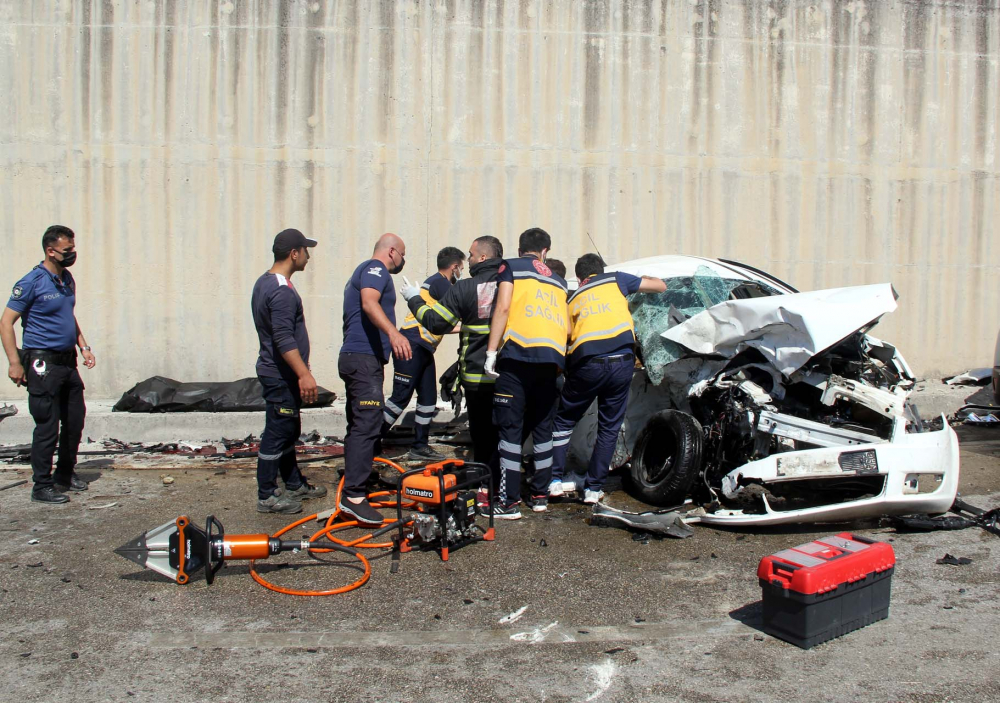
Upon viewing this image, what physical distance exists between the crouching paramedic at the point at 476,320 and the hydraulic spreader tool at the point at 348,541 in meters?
0.81

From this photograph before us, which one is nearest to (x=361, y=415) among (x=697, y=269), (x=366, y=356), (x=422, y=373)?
(x=366, y=356)

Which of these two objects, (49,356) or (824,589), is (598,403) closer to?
(824,589)

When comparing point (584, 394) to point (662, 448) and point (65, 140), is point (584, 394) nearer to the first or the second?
point (662, 448)

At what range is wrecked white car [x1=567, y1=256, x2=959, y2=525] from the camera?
4.90 meters

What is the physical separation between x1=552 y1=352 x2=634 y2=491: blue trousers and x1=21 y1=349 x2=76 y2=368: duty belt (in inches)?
134

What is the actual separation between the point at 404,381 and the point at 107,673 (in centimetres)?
397

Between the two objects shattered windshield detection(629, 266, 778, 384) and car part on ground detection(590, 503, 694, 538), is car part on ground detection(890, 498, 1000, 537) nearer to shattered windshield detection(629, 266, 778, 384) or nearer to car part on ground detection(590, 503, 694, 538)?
car part on ground detection(590, 503, 694, 538)

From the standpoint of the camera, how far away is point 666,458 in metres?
5.95

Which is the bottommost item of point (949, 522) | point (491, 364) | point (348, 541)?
point (348, 541)

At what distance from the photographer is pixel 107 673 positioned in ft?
11.4

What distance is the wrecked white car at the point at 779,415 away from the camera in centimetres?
490

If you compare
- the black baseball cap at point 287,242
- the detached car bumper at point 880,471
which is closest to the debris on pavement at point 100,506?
the black baseball cap at point 287,242

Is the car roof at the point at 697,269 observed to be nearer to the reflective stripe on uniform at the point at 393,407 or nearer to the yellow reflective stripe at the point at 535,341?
the yellow reflective stripe at the point at 535,341

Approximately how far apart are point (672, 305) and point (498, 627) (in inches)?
127
